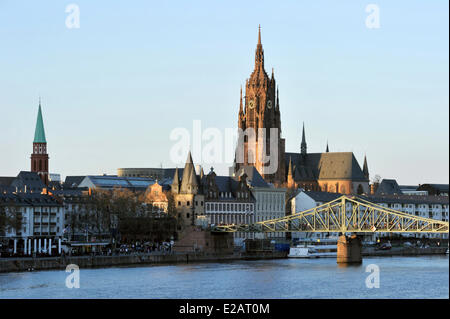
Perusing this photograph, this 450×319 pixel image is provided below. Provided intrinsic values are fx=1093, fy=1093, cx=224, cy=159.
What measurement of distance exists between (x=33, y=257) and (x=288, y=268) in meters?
23.0

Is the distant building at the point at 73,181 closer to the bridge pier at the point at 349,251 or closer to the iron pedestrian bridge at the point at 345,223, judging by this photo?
the iron pedestrian bridge at the point at 345,223

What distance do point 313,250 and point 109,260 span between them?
37.9m

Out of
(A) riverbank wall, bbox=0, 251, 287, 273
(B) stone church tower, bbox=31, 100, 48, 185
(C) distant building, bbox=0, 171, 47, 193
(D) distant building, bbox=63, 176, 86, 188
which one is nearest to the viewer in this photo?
(A) riverbank wall, bbox=0, 251, 287, 273

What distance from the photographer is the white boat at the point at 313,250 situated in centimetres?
12700

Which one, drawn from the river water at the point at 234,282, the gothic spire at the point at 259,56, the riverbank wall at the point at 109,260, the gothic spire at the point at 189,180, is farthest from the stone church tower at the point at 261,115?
the river water at the point at 234,282

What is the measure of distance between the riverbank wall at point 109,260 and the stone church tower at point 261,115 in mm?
68622

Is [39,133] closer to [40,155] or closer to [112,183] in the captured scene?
[40,155]

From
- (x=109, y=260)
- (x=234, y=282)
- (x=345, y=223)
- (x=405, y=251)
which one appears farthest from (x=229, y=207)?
(x=234, y=282)

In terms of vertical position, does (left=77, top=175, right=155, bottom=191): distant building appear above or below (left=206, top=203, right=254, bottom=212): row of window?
above

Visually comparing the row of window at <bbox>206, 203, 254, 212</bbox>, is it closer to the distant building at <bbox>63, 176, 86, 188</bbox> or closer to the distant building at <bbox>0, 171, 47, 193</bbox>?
the distant building at <bbox>0, 171, 47, 193</bbox>

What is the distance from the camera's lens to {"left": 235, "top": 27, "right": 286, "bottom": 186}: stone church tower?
621 ft

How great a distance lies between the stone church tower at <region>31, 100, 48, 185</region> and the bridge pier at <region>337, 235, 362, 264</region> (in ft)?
222

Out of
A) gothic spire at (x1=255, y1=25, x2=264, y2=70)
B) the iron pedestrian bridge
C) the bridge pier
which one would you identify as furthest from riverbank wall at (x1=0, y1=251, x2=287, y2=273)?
gothic spire at (x1=255, y1=25, x2=264, y2=70)

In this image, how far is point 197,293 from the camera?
71.0 meters
